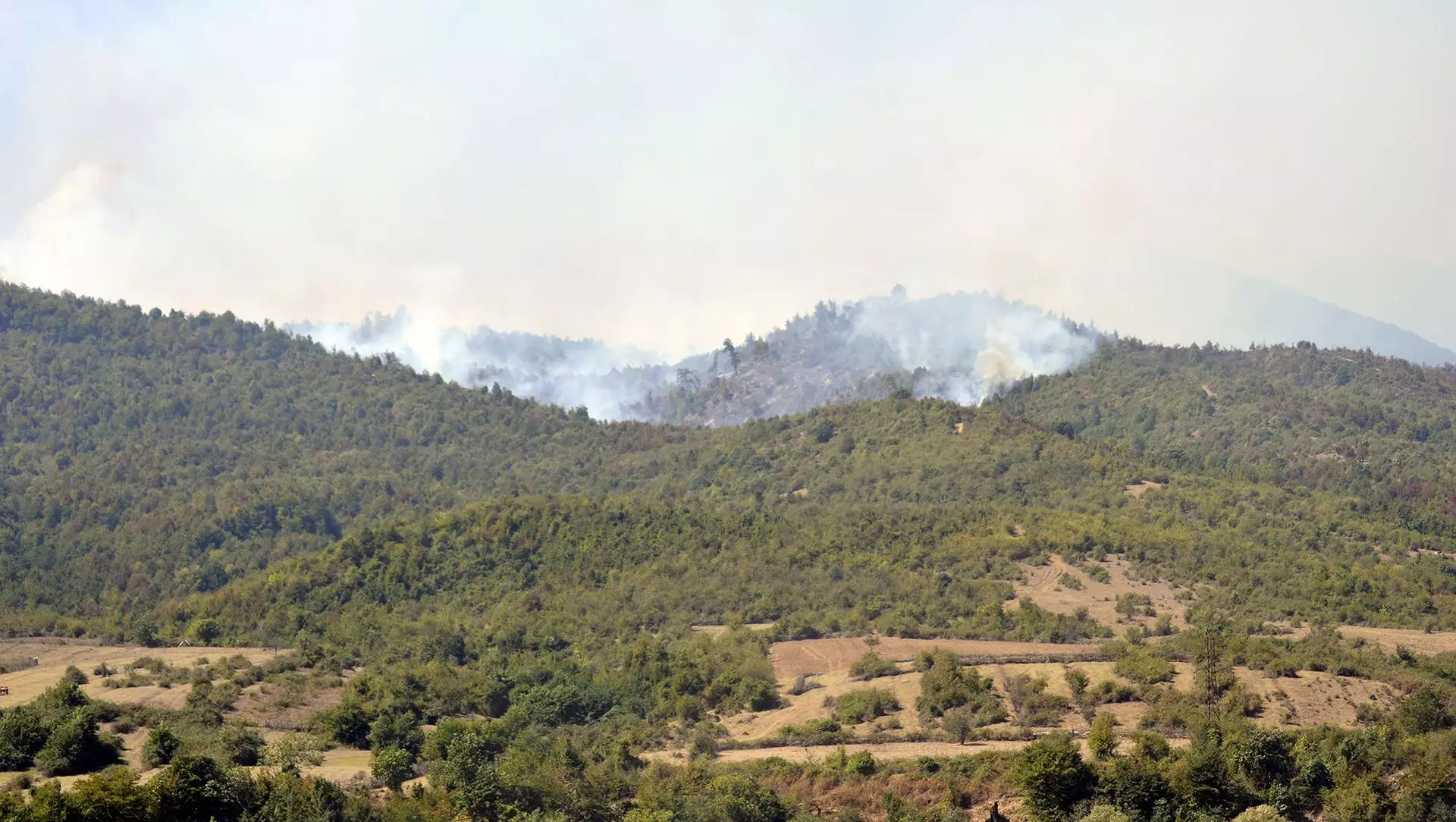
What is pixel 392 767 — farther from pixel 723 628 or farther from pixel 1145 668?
pixel 723 628

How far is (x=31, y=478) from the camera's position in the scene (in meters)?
178

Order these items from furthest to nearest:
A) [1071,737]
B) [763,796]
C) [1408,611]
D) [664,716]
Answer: [1408,611], [664,716], [1071,737], [763,796]

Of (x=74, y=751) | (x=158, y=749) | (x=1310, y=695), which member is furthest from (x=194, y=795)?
(x=1310, y=695)

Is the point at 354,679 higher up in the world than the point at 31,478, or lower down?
lower down

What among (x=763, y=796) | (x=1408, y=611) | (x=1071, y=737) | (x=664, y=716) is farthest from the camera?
(x=1408, y=611)

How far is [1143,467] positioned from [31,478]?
447 feet

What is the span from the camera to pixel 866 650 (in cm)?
11188

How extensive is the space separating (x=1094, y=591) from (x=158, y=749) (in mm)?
83590

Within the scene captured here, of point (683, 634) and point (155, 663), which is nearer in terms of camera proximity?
point (155, 663)

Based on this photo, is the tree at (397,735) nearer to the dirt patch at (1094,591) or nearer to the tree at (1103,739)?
the tree at (1103,739)

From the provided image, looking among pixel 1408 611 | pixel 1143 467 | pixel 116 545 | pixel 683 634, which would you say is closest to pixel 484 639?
pixel 683 634

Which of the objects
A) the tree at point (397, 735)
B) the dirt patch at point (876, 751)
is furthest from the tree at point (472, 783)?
the dirt patch at point (876, 751)

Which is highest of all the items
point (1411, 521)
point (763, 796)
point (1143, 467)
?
point (1143, 467)

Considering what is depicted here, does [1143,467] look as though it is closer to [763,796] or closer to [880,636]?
[880,636]
